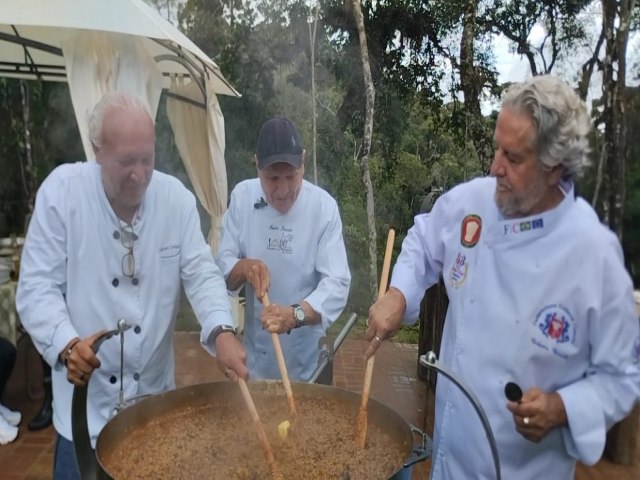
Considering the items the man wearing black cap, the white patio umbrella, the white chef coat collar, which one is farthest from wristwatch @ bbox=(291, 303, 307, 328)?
the white patio umbrella

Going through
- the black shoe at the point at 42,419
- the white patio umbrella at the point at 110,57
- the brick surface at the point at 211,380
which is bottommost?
the brick surface at the point at 211,380

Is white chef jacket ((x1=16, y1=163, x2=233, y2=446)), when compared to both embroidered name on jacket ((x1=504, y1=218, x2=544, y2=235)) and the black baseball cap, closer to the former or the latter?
the black baseball cap

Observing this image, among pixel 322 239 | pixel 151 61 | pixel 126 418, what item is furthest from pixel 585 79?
pixel 126 418

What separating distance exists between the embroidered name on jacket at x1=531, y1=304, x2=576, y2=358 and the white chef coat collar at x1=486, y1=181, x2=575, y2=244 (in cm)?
22

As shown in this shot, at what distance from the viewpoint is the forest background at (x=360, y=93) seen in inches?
320

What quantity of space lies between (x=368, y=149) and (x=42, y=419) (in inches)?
258

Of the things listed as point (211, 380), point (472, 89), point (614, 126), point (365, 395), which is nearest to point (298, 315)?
point (365, 395)

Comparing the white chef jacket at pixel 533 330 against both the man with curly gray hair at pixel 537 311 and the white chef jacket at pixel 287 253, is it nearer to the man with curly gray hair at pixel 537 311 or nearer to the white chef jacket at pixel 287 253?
the man with curly gray hair at pixel 537 311

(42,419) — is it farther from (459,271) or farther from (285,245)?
(459,271)

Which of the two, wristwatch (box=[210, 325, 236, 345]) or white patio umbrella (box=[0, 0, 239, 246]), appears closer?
wristwatch (box=[210, 325, 236, 345])

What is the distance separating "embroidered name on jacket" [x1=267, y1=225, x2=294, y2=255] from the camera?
2570 millimetres

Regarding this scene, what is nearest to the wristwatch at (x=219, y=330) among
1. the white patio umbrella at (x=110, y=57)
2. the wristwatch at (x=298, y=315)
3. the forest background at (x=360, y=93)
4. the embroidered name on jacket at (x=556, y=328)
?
the wristwatch at (x=298, y=315)

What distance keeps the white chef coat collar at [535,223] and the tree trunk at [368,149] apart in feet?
25.0

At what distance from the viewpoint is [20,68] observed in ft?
21.4
